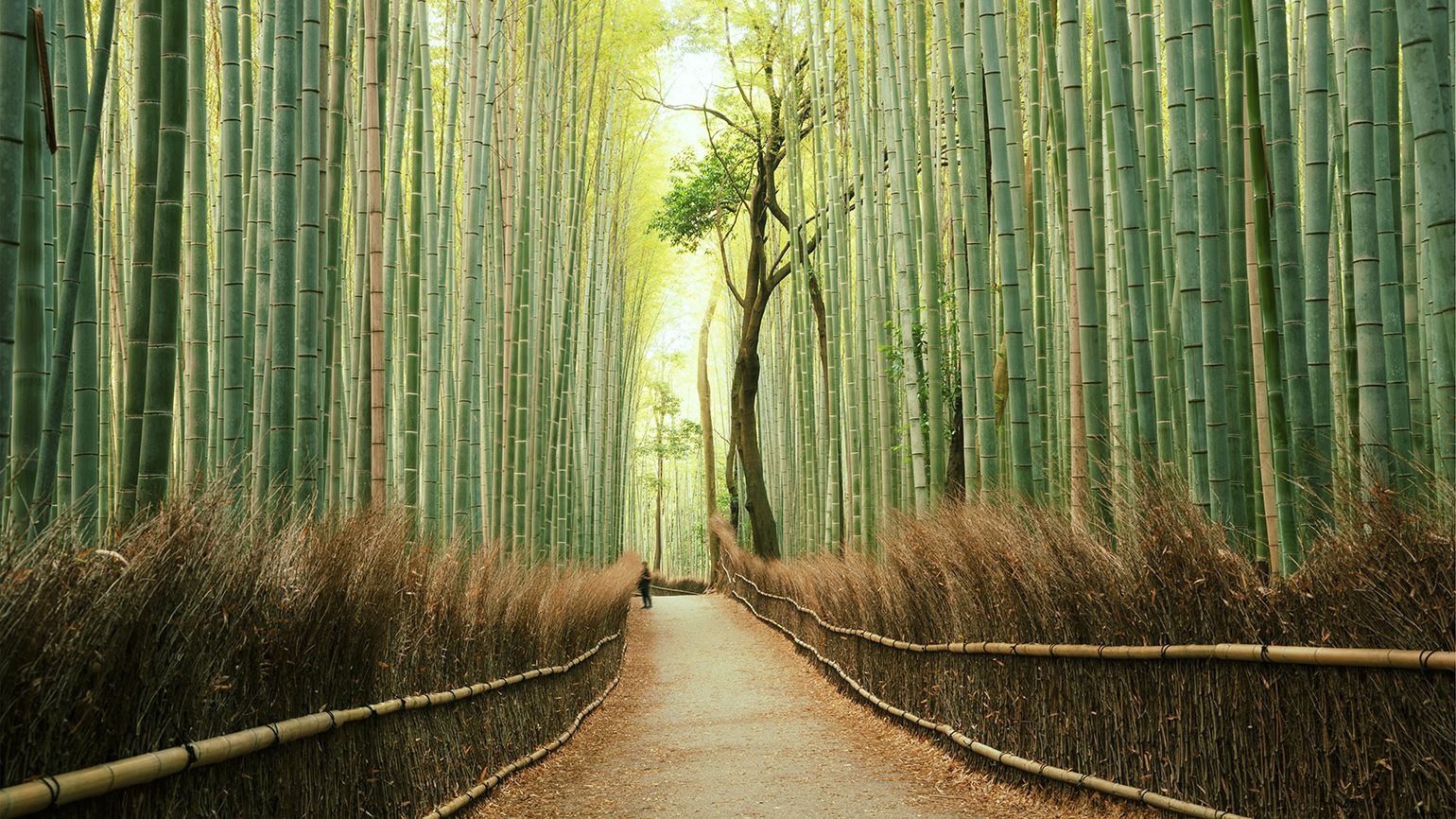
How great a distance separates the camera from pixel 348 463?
5242mm

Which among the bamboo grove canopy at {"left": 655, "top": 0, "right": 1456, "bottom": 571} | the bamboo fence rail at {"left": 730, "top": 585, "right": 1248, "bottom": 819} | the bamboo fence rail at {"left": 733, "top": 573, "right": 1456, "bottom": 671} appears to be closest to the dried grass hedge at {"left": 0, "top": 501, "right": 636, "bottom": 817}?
the bamboo fence rail at {"left": 730, "top": 585, "right": 1248, "bottom": 819}

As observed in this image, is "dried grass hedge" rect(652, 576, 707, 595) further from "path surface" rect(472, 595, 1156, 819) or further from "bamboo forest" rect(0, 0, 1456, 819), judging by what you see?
"path surface" rect(472, 595, 1156, 819)

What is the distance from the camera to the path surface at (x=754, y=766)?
410 cm

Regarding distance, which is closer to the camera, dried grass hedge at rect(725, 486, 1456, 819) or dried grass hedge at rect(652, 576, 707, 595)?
dried grass hedge at rect(725, 486, 1456, 819)

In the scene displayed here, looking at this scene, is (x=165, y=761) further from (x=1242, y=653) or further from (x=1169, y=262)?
(x=1169, y=262)

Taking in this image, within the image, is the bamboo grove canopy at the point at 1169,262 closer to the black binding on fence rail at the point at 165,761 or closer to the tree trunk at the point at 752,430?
the black binding on fence rail at the point at 165,761

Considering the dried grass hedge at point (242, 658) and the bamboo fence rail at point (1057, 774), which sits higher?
the dried grass hedge at point (242, 658)

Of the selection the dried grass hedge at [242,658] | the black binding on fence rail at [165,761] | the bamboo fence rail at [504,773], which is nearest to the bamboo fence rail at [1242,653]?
the bamboo fence rail at [504,773]

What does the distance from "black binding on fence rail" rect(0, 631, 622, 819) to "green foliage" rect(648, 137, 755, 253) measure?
11.4 meters

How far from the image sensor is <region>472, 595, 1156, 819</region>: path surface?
4102mm

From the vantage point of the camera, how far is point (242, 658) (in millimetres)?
2350

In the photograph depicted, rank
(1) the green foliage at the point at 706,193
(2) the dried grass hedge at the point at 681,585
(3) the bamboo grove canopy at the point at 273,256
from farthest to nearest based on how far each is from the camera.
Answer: (2) the dried grass hedge at the point at 681,585, (1) the green foliage at the point at 706,193, (3) the bamboo grove canopy at the point at 273,256

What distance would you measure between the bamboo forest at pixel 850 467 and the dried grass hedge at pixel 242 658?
0.01m

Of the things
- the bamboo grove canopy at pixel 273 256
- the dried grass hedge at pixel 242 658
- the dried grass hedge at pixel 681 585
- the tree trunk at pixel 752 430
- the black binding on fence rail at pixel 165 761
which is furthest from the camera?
the dried grass hedge at pixel 681 585
